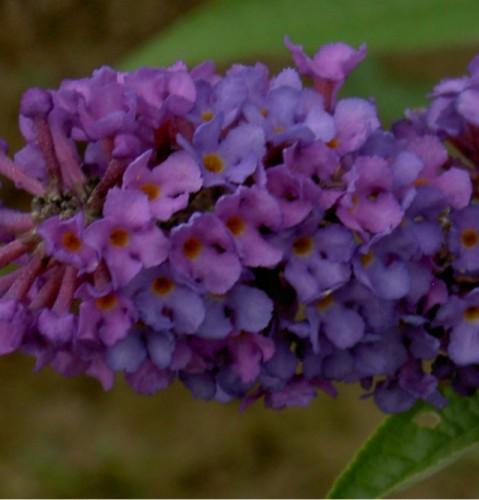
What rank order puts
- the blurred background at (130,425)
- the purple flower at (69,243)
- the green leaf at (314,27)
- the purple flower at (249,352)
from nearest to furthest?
the purple flower at (69,243)
the purple flower at (249,352)
the green leaf at (314,27)
the blurred background at (130,425)

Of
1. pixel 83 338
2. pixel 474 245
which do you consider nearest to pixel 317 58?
pixel 474 245

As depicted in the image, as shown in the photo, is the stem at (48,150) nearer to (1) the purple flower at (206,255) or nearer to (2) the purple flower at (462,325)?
(1) the purple flower at (206,255)

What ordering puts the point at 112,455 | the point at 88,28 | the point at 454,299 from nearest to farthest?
the point at 454,299 < the point at 112,455 < the point at 88,28

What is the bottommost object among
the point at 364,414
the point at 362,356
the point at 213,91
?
the point at 364,414

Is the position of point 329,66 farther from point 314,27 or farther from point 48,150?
point 314,27

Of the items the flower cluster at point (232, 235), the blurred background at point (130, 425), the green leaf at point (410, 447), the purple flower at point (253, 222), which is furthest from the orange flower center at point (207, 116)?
the blurred background at point (130, 425)

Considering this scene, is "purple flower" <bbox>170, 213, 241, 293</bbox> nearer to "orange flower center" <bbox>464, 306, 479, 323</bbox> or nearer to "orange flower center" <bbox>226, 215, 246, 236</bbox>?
"orange flower center" <bbox>226, 215, 246, 236</bbox>

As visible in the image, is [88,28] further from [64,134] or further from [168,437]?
[64,134]

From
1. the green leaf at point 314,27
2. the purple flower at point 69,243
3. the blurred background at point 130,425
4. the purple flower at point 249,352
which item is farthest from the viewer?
the blurred background at point 130,425

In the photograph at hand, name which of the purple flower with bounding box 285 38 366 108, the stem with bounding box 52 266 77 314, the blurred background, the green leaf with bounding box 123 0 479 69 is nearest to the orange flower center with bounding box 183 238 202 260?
the stem with bounding box 52 266 77 314
